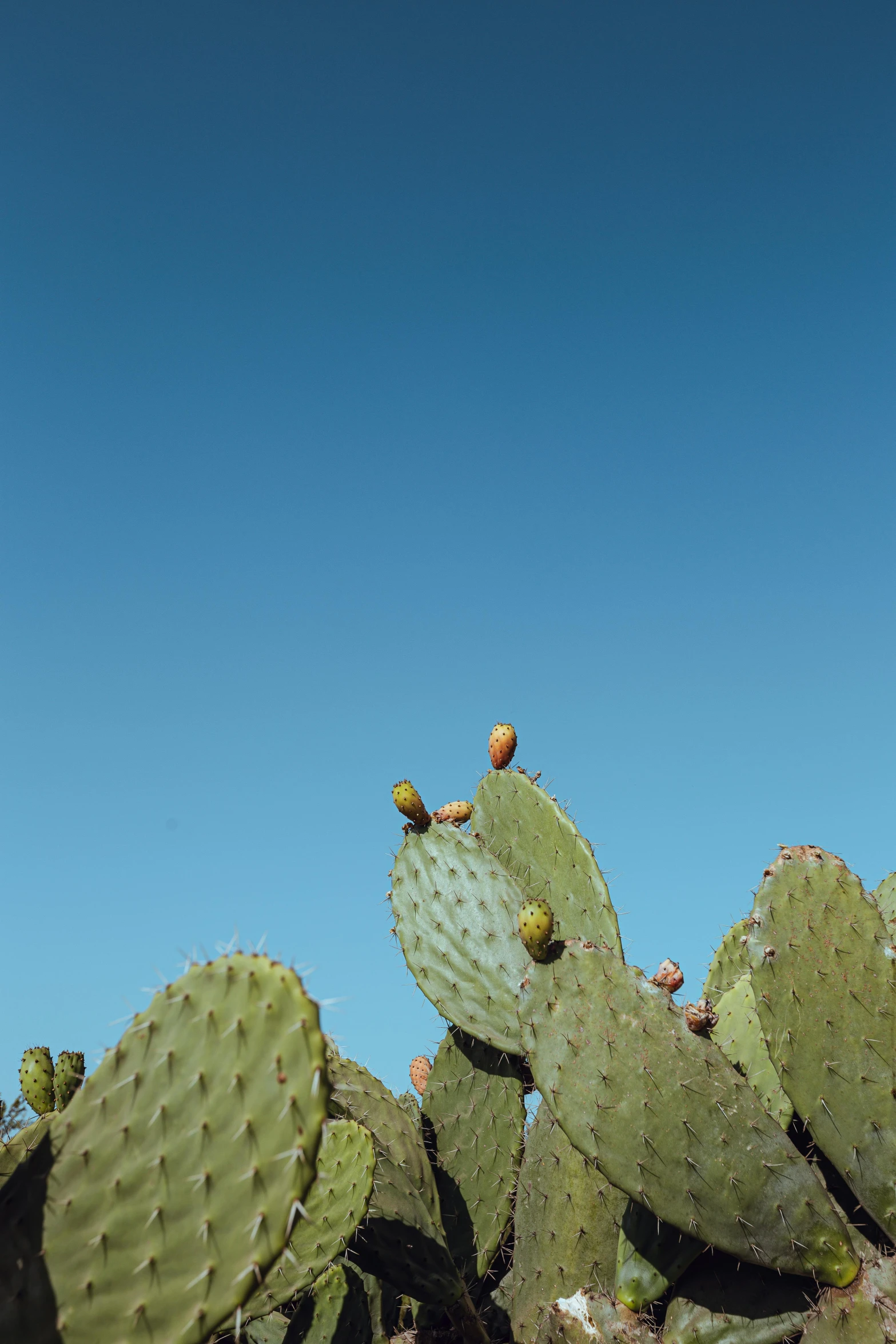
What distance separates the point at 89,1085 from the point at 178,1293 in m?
0.39

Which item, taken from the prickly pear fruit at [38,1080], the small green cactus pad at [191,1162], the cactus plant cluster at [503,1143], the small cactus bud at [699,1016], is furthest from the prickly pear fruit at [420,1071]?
the small green cactus pad at [191,1162]

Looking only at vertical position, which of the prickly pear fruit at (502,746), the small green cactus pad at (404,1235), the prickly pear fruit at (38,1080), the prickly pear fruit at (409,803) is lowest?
the small green cactus pad at (404,1235)

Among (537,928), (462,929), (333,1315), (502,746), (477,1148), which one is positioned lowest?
(333,1315)

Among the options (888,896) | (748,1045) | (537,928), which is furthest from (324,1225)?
(888,896)

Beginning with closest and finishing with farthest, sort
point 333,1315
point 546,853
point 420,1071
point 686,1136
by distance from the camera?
point 686,1136 < point 333,1315 < point 546,853 < point 420,1071

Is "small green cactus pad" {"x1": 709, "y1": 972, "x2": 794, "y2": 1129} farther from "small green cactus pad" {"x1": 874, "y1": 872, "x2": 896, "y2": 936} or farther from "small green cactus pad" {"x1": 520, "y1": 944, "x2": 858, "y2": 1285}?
"small green cactus pad" {"x1": 874, "y1": 872, "x2": 896, "y2": 936}

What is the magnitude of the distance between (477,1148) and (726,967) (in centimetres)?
107

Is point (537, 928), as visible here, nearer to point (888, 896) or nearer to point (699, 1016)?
point (699, 1016)

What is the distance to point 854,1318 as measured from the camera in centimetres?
240

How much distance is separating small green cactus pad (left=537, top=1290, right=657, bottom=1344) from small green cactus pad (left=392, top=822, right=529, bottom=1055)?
0.72 meters

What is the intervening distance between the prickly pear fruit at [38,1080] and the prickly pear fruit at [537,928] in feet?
5.16

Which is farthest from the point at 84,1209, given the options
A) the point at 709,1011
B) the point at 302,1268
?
the point at 709,1011

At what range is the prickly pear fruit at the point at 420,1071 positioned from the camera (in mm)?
Result: 4180

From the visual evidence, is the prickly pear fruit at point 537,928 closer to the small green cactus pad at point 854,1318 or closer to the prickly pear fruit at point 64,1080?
the small green cactus pad at point 854,1318
